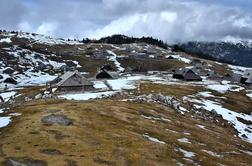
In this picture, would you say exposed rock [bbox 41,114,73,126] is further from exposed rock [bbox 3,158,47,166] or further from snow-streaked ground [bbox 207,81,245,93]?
snow-streaked ground [bbox 207,81,245,93]

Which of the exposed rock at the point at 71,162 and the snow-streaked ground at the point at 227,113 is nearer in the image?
the exposed rock at the point at 71,162

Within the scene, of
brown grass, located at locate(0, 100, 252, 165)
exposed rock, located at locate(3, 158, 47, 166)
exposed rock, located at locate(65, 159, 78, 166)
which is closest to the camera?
exposed rock, located at locate(3, 158, 47, 166)

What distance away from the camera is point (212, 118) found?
118188 mm

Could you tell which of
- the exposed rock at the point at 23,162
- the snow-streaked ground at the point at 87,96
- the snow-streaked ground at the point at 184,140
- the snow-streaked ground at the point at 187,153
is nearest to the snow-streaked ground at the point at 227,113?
the snow-streaked ground at the point at 87,96

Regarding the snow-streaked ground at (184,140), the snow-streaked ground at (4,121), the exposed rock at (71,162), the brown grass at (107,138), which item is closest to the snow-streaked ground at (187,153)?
the brown grass at (107,138)

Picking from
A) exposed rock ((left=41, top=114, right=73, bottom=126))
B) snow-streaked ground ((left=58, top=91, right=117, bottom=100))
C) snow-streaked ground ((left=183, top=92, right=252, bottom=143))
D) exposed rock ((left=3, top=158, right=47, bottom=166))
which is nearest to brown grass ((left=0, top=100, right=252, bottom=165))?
exposed rock ((left=3, top=158, right=47, bottom=166))

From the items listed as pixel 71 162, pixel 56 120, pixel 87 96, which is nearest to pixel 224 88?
pixel 87 96

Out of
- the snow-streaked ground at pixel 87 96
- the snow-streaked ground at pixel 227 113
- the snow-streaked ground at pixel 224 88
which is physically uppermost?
the snow-streaked ground at pixel 87 96

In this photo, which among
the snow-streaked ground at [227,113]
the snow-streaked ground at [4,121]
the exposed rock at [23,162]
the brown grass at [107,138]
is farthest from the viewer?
the snow-streaked ground at [227,113]

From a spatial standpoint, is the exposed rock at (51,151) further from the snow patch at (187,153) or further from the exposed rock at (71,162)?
the snow patch at (187,153)

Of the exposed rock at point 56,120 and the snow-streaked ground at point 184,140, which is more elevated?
the exposed rock at point 56,120

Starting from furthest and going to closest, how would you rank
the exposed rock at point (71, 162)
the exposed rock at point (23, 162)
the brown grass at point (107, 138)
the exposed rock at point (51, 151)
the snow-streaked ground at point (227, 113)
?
1. the snow-streaked ground at point (227, 113)
2. the brown grass at point (107, 138)
3. the exposed rock at point (51, 151)
4. the exposed rock at point (71, 162)
5. the exposed rock at point (23, 162)

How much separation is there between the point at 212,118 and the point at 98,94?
3410cm

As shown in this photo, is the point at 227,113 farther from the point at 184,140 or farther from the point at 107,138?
the point at 107,138
